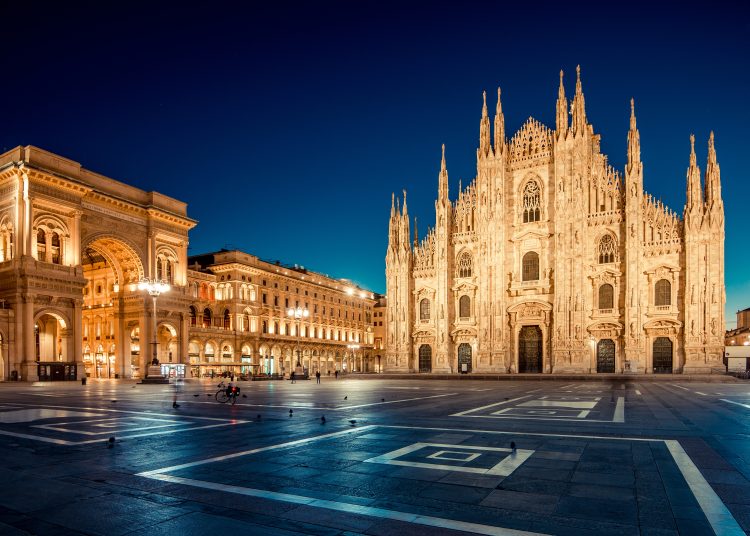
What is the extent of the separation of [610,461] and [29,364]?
48.6m

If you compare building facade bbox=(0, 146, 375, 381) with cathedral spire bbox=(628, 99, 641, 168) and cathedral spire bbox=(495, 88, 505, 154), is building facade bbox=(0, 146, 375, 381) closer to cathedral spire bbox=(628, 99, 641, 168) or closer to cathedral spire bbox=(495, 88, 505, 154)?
cathedral spire bbox=(495, 88, 505, 154)

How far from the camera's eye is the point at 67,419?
48.2 ft

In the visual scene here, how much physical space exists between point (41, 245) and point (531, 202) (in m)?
47.5

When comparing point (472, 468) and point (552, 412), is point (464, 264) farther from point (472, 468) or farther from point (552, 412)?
point (472, 468)

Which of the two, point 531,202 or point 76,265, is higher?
point 531,202

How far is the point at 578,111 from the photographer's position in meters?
53.5

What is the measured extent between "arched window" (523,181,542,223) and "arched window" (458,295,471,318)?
10476 millimetres

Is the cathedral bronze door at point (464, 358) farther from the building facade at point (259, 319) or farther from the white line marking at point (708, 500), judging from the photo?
the white line marking at point (708, 500)

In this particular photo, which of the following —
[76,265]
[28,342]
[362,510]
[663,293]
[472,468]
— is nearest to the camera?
[362,510]

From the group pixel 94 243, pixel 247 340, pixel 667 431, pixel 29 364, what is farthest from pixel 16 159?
pixel 667 431

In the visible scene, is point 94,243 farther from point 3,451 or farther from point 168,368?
point 3,451

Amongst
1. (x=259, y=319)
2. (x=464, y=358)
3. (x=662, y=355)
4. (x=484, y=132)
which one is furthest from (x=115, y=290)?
(x=662, y=355)

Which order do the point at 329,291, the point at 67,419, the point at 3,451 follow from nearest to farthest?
the point at 3,451 < the point at 67,419 < the point at 329,291

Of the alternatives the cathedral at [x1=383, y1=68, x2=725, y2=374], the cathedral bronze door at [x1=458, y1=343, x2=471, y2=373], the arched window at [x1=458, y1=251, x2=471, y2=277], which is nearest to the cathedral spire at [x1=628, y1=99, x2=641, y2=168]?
the cathedral at [x1=383, y1=68, x2=725, y2=374]
